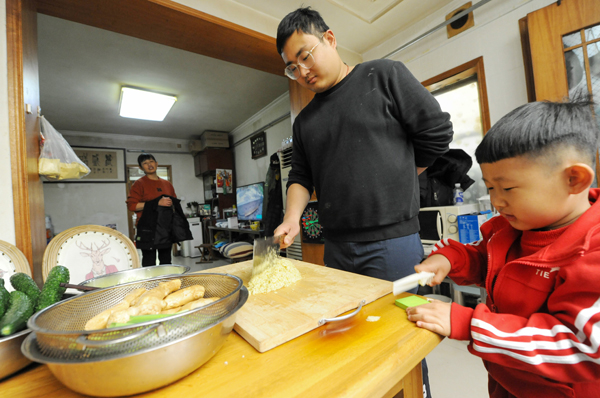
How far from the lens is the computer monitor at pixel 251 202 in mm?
5047

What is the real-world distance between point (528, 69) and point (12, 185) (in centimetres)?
338

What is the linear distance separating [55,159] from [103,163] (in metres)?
5.83

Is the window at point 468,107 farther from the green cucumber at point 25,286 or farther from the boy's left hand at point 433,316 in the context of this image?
the green cucumber at point 25,286

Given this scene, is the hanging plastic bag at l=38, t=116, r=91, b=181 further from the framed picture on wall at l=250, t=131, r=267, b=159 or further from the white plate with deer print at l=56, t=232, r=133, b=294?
the framed picture on wall at l=250, t=131, r=267, b=159

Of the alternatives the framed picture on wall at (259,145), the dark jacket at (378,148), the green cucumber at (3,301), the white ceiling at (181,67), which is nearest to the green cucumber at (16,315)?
the green cucumber at (3,301)

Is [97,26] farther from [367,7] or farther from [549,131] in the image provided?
[549,131]

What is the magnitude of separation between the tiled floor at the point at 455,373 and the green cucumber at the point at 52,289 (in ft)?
6.10

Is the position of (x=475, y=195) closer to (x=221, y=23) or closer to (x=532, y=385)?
(x=532, y=385)

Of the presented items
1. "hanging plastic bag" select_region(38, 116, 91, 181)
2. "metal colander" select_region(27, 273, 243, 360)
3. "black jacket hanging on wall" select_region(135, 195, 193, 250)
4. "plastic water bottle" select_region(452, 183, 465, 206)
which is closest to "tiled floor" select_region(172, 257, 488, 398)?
"plastic water bottle" select_region(452, 183, 465, 206)

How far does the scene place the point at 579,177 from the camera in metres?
0.59

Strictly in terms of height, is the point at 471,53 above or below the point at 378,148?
above

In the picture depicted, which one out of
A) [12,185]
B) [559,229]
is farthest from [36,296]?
[559,229]

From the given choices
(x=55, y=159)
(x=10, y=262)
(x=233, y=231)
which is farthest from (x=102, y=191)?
(x=10, y=262)

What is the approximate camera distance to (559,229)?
652mm
